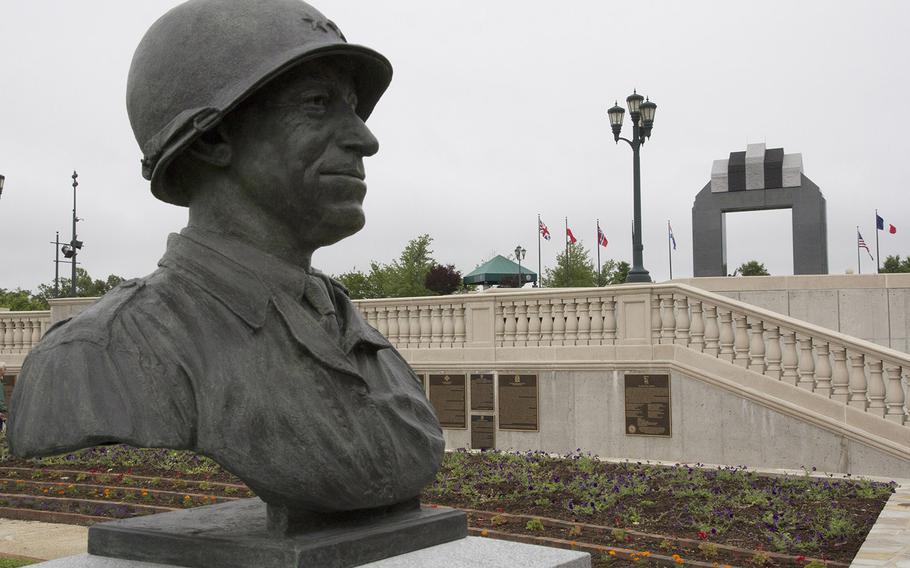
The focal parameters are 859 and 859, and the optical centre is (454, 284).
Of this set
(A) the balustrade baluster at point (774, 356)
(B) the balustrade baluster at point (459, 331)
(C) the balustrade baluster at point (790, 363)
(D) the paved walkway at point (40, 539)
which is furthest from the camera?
(B) the balustrade baluster at point (459, 331)

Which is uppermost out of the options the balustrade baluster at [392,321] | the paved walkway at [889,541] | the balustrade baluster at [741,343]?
the balustrade baluster at [392,321]

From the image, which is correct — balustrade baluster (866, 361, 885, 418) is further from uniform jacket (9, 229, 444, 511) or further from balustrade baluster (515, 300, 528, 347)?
uniform jacket (9, 229, 444, 511)

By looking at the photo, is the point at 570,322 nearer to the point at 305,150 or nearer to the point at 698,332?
the point at 698,332

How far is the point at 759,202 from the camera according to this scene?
2291cm

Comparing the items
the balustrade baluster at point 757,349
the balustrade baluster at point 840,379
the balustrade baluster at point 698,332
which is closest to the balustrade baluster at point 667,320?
the balustrade baluster at point 698,332

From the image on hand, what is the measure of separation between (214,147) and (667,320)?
34.4 ft

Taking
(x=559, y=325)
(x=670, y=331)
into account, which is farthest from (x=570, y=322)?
(x=670, y=331)

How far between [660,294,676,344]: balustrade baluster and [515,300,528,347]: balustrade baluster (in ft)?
7.57

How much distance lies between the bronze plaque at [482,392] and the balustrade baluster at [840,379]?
5.14m

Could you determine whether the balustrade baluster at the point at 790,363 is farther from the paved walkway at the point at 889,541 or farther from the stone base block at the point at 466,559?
the stone base block at the point at 466,559

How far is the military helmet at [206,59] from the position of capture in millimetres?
3055

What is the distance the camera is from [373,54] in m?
3.29

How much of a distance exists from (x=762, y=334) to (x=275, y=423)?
34.0ft

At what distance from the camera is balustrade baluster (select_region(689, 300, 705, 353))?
1253 centimetres
